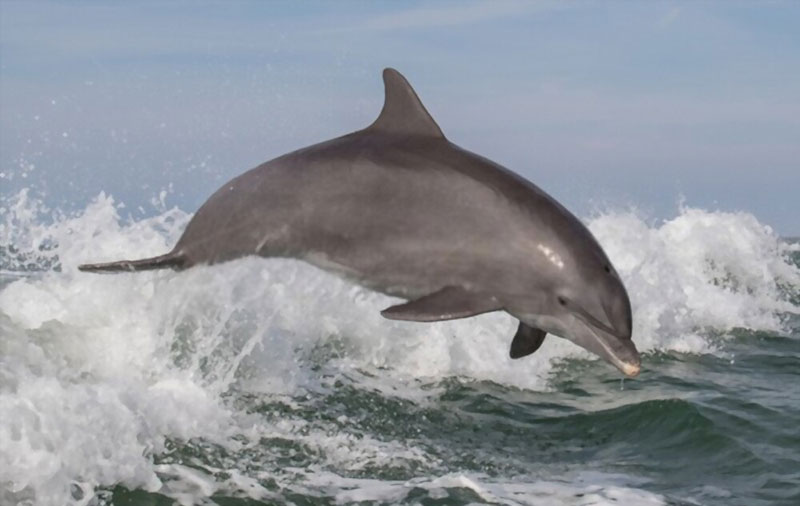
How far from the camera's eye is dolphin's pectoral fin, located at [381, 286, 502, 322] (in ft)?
17.6

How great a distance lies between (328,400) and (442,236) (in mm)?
4915

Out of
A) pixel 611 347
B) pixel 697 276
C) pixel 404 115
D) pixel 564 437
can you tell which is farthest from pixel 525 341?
pixel 697 276

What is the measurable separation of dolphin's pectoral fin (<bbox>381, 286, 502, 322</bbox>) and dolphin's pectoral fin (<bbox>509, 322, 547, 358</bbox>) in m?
0.54

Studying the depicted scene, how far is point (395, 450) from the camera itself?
28.5 feet

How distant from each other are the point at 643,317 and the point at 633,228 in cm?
928

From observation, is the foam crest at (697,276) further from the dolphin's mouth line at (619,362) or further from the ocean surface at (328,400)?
the dolphin's mouth line at (619,362)

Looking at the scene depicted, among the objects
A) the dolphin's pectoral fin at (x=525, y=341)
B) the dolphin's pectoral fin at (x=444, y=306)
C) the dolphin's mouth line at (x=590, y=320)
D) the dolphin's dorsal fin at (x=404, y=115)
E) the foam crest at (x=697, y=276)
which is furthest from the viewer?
the foam crest at (x=697, y=276)

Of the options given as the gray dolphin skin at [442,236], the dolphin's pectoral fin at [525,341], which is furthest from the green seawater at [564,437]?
the gray dolphin skin at [442,236]

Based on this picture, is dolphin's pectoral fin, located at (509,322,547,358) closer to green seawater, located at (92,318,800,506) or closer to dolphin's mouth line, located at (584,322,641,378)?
dolphin's mouth line, located at (584,322,641,378)

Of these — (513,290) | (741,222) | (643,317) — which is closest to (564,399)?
(643,317)

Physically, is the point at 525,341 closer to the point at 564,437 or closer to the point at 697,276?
the point at 564,437

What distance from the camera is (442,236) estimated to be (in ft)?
19.2

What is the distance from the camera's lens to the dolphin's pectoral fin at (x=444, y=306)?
5.37m

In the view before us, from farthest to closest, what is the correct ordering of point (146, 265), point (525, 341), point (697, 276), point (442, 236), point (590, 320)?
point (697, 276)
point (146, 265)
point (525, 341)
point (442, 236)
point (590, 320)
